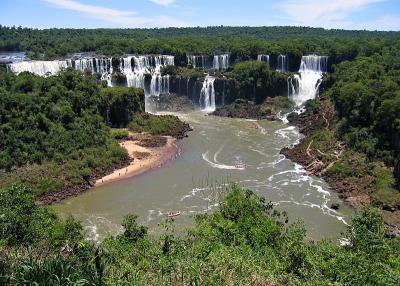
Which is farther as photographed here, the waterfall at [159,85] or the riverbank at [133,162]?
the waterfall at [159,85]

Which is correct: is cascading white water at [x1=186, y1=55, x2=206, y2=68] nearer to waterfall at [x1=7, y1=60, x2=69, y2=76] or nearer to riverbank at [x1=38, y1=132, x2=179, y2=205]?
waterfall at [x1=7, y1=60, x2=69, y2=76]

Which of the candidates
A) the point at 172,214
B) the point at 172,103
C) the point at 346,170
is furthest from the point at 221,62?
the point at 172,214

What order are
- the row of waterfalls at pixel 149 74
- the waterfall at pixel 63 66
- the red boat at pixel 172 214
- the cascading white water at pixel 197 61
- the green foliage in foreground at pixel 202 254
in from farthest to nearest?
the cascading white water at pixel 197 61 < the row of waterfalls at pixel 149 74 < the waterfall at pixel 63 66 < the red boat at pixel 172 214 < the green foliage in foreground at pixel 202 254

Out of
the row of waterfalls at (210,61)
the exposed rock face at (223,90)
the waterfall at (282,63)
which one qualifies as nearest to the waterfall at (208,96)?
the exposed rock face at (223,90)

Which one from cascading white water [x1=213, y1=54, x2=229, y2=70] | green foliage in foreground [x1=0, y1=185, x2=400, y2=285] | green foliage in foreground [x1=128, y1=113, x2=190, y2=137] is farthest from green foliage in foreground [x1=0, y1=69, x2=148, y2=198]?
cascading white water [x1=213, y1=54, x2=229, y2=70]

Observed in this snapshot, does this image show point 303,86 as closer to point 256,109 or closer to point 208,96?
point 256,109

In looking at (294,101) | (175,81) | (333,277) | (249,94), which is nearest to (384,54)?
(294,101)

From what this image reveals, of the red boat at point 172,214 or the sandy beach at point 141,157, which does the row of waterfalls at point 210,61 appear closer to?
the sandy beach at point 141,157

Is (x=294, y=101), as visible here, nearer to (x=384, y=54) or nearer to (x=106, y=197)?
(x=384, y=54)
